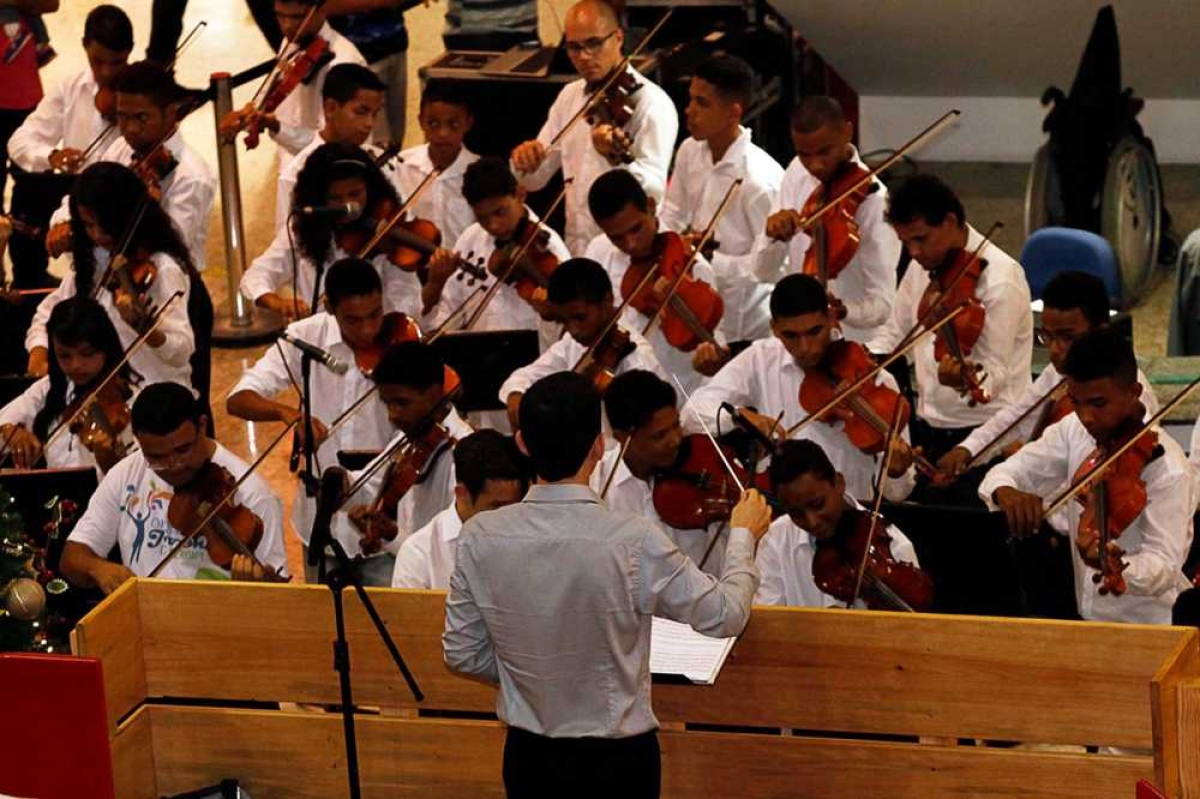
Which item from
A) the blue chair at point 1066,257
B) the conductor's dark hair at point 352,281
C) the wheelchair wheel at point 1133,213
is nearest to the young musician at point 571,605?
the conductor's dark hair at point 352,281

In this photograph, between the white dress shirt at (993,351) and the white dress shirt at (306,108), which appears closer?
the white dress shirt at (993,351)

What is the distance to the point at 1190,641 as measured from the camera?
3943mm

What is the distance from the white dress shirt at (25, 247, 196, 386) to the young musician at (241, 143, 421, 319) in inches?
11.8

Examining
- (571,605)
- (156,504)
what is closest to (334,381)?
(156,504)

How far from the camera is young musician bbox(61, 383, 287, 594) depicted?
16.7ft

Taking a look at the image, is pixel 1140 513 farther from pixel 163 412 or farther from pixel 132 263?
pixel 132 263

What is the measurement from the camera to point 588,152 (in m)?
7.08

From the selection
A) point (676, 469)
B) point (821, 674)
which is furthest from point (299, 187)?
point (821, 674)

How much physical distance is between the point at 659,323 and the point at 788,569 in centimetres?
128

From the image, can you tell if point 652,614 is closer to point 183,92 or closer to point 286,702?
point 286,702

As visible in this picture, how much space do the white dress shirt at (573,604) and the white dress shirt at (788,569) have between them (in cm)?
114

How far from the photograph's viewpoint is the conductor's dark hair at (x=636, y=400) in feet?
16.7

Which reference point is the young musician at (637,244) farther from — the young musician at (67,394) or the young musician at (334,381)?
the young musician at (67,394)

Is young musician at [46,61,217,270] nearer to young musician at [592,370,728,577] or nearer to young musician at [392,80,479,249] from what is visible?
young musician at [392,80,479,249]
